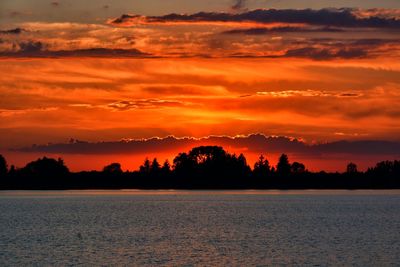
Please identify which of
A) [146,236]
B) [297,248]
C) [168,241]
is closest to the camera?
[297,248]

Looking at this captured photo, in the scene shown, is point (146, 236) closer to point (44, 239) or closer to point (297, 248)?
point (44, 239)

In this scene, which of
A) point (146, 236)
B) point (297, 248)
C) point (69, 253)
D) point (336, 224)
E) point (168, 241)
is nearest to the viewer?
point (69, 253)

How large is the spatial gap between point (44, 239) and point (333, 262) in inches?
1468

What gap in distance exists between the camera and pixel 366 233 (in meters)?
98.8

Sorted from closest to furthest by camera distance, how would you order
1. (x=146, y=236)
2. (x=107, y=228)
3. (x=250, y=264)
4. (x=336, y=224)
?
(x=250, y=264) → (x=146, y=236) → (x=107, y=228) → (x=336, y=224)

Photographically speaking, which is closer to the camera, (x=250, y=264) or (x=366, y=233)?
(x=250, y=264)

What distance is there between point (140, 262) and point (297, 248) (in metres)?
19.0

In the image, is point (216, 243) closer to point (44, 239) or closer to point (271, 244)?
point (271, 244)

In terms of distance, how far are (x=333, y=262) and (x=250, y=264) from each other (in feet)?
24.2

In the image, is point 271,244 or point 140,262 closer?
point 140,262

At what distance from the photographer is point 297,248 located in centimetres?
7794

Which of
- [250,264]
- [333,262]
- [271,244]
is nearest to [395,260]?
[333,262]

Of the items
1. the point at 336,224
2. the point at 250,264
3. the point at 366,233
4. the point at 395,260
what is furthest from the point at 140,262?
the point at 336,224

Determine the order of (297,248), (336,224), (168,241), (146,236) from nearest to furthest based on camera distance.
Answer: (297,248)
(168,241)
(146,236)
(336,224)
